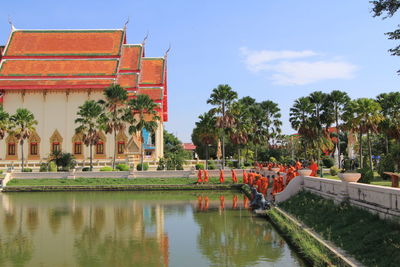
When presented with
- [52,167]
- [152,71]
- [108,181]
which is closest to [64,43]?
[152,71]

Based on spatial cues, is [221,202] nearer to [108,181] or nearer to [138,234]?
[138,234]

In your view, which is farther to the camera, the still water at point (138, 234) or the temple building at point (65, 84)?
the temple building at point (65, 84)

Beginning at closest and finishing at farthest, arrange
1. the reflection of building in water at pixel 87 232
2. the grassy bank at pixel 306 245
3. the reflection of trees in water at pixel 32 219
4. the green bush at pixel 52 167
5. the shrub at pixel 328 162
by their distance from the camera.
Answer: the grassy bank at pixel 306 245 < the reflection of building in water at pixel 87 232 < the reflection of trees in water at pixel 32 219 < the green bush at pixel 52 167 < the shrub at pixel 328 162

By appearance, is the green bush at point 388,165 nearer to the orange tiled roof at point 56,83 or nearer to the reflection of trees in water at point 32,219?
the reflection of trees in water at point 32,219

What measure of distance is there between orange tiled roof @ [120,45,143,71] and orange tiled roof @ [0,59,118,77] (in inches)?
57.8

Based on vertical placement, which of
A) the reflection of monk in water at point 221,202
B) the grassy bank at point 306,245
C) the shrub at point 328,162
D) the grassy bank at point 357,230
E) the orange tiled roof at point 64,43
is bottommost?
the reflection of monk in water at point 221,202

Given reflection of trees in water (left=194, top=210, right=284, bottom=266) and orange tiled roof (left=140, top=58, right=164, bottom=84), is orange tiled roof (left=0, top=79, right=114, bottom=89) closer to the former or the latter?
orange tiled roof (left=140, top=58, right=164, bottom=84)

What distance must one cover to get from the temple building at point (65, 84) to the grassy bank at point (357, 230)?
31300 millimetres

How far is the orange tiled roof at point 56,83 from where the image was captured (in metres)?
45.7

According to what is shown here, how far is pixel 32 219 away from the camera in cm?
1834

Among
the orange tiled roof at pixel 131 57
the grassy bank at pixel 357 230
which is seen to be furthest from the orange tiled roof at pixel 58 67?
the grassy bank at pixel 357 230

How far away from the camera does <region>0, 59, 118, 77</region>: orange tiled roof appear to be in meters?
47.1

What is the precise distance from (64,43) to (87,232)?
39.9 metres

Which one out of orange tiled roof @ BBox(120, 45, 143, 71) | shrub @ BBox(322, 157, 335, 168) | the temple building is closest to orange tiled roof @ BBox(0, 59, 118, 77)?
the temple building
